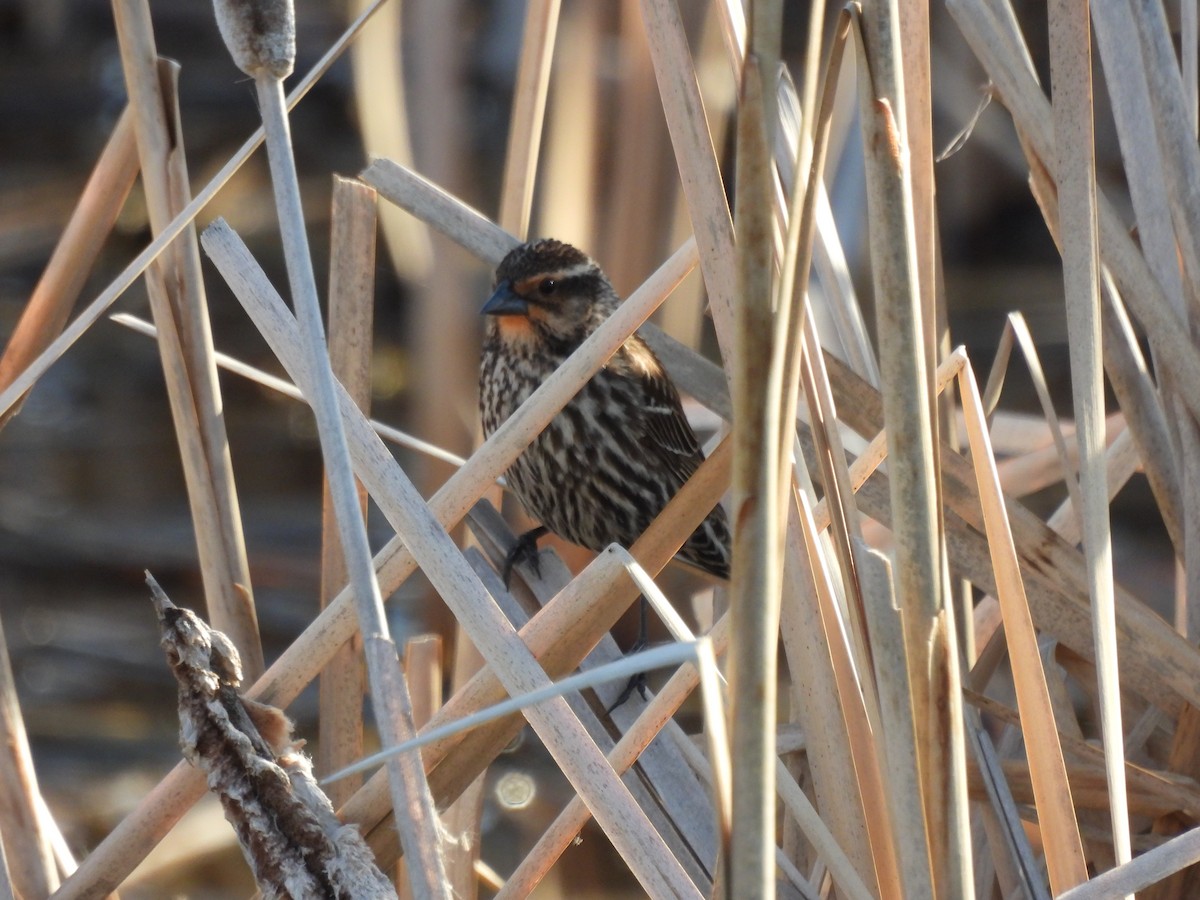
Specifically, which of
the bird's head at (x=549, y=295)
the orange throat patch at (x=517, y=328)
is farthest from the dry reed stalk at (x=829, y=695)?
the orange throat patch at (x=517, y=328)

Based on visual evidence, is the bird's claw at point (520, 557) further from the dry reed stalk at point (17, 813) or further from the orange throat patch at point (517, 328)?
the dry reed stalk at point (17, 813)

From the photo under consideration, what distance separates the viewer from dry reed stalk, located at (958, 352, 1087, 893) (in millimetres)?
1335

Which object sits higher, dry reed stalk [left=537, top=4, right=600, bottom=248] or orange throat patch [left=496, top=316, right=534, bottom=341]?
dry reed stalk [left=537, top=4, right=600, bottom=248]

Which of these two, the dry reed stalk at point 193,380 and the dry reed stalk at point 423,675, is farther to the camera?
the dry reed stalk at point 423,675

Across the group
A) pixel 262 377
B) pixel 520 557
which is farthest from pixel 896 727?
pixel 262 377

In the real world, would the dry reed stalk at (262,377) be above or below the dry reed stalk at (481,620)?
above

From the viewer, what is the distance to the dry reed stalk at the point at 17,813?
1.67m

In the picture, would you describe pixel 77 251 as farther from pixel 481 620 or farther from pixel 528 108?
pixel 481 620

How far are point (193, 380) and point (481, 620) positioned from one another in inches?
23.3

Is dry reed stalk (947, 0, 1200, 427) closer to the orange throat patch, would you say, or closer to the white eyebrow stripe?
the white eyebrow stripe

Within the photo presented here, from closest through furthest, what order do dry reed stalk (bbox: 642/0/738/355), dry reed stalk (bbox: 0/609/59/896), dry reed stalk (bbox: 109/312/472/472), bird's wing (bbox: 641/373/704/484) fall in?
dry reed stalk (bbox: 642/0/738/355) → dry reed stalk (bbox: 0/609/59/896) → dry reed stalk (bbox: 109/312/472/472) → bird's wing (bbox: 641/373/704/484)

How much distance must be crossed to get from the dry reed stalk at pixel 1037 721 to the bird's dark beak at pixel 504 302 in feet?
4.46

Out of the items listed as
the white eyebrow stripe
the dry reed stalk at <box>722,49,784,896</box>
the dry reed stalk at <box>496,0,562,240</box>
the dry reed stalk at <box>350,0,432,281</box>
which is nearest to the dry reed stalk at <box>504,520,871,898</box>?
the dry reed stalk at <box>722,49,784,896</box>

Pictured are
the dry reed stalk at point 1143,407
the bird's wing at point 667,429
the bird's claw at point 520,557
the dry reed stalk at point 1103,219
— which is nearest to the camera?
the dry reed stalk at point 1103,219
